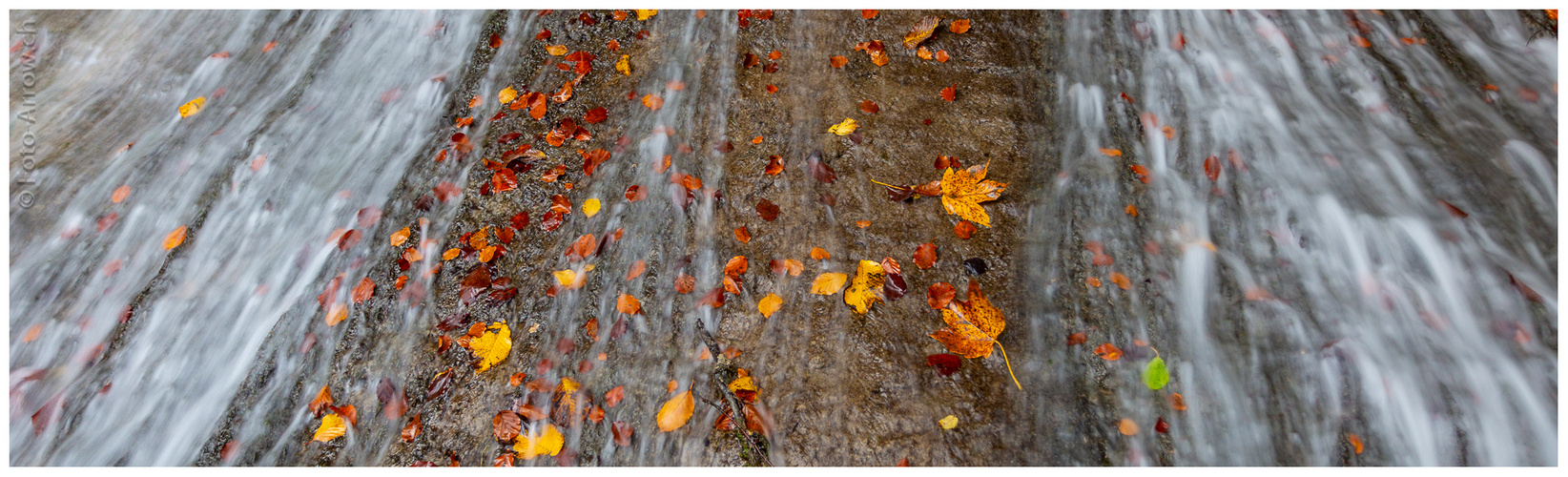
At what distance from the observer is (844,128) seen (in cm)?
300

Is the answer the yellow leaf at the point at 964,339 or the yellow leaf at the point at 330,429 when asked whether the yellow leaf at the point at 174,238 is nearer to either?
the yellow leaf at the point at 330,429

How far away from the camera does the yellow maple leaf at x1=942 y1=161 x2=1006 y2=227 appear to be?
2660mm

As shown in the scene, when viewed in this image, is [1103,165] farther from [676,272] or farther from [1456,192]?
[676,272]

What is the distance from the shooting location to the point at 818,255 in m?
2.57

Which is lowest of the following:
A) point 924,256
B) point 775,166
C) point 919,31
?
point 924,256

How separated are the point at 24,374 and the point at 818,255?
3223 mm

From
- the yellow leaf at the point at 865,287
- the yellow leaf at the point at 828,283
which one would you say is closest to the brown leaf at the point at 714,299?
the yellow leaf at the point at 828,283

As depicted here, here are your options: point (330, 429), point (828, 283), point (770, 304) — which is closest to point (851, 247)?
point (828, 283)

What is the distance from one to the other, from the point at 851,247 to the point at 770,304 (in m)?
0.41

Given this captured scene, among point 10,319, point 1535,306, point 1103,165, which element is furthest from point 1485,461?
point 10,319

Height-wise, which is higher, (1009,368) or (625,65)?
(625,65)

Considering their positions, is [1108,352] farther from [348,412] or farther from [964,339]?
[348,412]

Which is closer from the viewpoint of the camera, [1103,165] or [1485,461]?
[1485,461]

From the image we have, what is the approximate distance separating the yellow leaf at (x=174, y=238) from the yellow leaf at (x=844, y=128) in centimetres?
300
